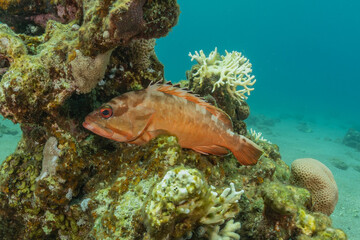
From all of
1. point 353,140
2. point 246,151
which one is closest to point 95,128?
point 246,151

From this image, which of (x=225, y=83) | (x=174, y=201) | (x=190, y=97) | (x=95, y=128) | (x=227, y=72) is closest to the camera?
(x=174, y=201)

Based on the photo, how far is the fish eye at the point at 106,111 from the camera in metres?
2.43

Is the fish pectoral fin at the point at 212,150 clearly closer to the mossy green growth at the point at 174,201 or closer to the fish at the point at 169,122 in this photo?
the fish at the point at 169,122

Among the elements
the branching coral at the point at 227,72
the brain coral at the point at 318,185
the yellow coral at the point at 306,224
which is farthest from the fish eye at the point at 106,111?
the brain coral at the point at 318,185

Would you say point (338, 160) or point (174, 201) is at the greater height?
point (338, 160)

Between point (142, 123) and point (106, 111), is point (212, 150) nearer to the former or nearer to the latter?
point (142, 123)

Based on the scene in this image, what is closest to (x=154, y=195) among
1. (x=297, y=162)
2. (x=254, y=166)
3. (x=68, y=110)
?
(x=68, y=110)

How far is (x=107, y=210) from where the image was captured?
2.16 metres

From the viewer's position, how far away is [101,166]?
2.73 metres

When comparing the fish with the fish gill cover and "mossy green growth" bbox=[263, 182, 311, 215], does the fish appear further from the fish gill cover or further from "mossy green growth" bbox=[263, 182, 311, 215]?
"mossy green growth" bbox=[263, 182, 311, 215]

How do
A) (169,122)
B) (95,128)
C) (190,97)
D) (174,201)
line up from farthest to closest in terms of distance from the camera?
(190,97) < (169,122) < (95,128) < (174,201)

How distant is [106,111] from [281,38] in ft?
584

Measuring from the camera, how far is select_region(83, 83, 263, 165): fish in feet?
8.09

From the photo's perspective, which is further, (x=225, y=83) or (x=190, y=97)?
(x=225, y=83)
